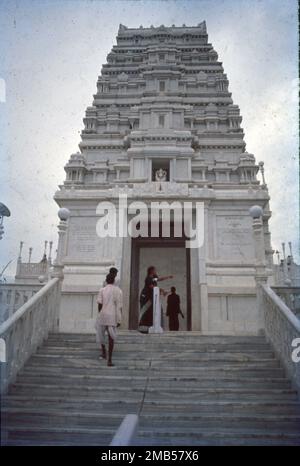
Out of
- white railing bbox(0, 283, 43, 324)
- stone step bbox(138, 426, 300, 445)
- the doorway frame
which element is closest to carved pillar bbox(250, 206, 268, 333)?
stone step bbox(138, 426, 300, 445)

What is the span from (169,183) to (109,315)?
819 centimetres

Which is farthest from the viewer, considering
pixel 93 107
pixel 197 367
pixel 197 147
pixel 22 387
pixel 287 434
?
pixel 93 107

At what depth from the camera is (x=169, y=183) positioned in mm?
14047

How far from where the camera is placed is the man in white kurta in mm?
6768

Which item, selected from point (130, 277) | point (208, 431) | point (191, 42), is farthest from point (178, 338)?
point (191, 42)

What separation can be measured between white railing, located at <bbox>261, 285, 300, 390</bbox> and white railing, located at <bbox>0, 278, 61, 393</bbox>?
15.6 feet

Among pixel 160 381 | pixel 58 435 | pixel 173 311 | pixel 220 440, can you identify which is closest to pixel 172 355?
pixel 160 381

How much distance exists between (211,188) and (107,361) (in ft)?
31.2

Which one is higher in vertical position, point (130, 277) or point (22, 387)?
point (130, 277)

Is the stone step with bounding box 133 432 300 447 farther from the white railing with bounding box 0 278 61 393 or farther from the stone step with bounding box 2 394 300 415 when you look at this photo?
the white railing with bounding box 0 278 61 393

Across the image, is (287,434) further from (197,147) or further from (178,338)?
(197,147)

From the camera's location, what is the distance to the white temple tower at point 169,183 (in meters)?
12.5

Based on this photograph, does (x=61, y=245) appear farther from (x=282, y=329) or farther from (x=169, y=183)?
(x=282, y=329)

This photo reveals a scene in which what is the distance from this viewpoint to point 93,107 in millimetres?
19688
